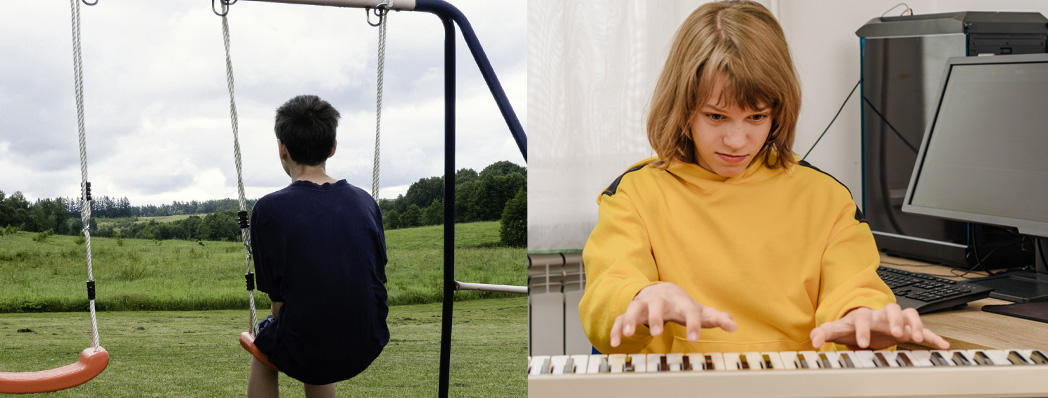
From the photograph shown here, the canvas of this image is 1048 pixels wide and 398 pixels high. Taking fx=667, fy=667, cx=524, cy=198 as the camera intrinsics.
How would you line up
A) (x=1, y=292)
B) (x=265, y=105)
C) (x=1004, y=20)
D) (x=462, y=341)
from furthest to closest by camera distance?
1. (x=462, y=341)
2. (x=1, y=292)
3. (x=265, y=105)
4. (x=1004, y=20)

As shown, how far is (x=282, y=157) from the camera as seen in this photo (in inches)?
33.5

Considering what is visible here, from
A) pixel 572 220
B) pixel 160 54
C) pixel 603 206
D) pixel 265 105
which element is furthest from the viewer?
pixel 160 54

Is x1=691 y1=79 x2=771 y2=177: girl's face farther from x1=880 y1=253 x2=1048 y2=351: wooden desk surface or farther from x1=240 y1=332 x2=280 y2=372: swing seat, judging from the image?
x1=240 y1=332 x2=280 y2=372: swing seat

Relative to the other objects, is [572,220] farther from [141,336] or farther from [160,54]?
[141,336]

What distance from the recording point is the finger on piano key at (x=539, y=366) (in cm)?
36

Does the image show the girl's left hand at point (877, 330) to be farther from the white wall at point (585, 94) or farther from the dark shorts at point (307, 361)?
the dark shorts at point (307, 361)

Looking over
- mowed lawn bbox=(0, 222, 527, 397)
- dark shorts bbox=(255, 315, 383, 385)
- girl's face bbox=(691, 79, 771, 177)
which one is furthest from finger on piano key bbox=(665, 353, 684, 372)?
mowed lawn bbox=(0, 222, 527, 397)

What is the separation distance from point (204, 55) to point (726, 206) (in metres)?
3.32

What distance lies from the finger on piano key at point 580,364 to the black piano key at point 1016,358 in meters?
0.24

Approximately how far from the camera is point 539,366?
0.36m

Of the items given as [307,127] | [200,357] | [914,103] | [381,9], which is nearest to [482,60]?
[381,9]

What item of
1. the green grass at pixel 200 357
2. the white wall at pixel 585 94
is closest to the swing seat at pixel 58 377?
the white wall at pixel 585 94

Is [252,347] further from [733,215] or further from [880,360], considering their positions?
[880,360]

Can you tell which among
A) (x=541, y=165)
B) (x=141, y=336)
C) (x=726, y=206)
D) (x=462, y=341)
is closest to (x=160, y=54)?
(x=141, y=336)
